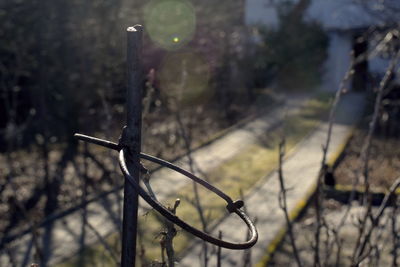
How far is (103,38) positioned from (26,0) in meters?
1.42

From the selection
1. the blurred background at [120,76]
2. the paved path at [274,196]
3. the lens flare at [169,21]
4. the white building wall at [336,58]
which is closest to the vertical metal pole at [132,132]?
the paved path at [274,196]

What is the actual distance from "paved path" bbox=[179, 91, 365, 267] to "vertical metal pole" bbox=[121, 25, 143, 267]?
2047 mm

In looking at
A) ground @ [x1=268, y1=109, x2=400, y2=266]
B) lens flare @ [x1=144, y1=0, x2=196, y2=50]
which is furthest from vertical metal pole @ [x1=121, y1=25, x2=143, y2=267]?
lens flare @ [x1=144, y1=0, x2=196, y2=50]

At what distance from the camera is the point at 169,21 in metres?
12.0

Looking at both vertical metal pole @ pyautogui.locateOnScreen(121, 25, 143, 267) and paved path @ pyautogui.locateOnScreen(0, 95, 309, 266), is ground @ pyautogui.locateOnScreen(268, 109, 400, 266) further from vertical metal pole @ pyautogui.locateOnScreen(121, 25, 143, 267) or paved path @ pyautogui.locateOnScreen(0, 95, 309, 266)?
vertical metal pole @ pyautogui.locateOnScreen(121, 25, 143, 267)

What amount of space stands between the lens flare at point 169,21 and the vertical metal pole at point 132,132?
992 cm

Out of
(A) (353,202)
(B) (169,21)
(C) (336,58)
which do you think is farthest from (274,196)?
(C) (336,58)

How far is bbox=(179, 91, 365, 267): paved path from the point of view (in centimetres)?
554

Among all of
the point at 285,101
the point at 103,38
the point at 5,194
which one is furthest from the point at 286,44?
the point at 5,194

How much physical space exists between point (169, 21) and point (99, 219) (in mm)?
6538

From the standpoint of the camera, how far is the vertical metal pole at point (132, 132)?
124 centimetres

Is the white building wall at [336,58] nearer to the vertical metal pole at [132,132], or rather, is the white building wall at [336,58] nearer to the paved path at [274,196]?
the paved path at [274,196]

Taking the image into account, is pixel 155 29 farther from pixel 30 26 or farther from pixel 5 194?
pixel 5 194

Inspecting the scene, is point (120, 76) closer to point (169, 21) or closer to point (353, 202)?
point (169, 21)
